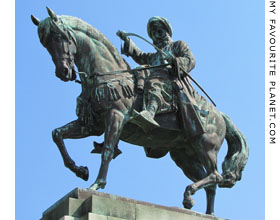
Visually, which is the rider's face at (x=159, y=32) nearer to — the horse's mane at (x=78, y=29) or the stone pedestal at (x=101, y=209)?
the horse's mane at (x=78, y=29)

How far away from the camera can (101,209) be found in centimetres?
1299

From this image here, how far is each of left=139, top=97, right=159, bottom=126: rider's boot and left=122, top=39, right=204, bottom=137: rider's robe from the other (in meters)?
0.13

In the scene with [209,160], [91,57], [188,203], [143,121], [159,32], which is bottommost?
[188,203]

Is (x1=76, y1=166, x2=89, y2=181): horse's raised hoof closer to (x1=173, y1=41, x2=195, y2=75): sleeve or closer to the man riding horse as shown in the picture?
the man riding horse

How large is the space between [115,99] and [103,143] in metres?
0.89

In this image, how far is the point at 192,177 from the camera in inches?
625

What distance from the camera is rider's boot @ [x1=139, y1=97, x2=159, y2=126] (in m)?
14.3

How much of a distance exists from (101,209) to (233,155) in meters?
3.74

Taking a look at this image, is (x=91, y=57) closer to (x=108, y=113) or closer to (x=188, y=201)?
(x=108, y=113)

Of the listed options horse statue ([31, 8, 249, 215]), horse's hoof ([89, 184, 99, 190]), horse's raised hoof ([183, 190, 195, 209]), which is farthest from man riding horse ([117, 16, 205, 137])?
horse's hoof ([89, 184, 99, 190])

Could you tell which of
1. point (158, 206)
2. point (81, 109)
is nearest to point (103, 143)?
point (81, 109)

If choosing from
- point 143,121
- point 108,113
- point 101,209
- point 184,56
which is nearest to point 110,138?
point 108,113

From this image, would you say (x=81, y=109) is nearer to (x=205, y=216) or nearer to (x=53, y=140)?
(x=53, y=140)
